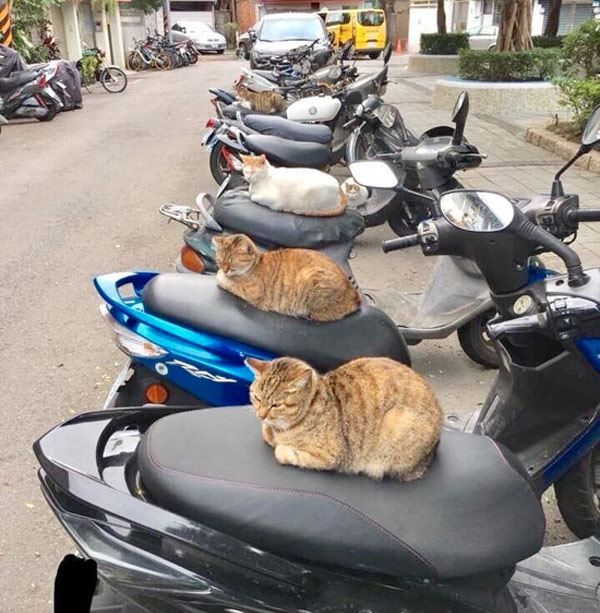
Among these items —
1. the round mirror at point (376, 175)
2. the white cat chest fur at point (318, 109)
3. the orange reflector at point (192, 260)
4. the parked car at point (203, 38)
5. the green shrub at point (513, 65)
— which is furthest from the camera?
the parked car at point (203, 38)

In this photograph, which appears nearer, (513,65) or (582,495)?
(582,495)

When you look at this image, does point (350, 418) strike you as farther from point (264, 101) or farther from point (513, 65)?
point (513, 65)

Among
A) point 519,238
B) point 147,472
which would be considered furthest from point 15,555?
point 519,238

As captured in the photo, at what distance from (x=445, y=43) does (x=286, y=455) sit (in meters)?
18.6

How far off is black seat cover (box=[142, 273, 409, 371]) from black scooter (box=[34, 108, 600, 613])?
0.59m

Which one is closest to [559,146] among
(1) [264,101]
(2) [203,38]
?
(1) [264,101]

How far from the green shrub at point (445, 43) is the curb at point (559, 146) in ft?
30.7

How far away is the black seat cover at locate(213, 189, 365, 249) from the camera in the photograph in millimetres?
3914

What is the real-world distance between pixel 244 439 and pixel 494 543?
651mm

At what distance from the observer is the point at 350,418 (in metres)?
1.76

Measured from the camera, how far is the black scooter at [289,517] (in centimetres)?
150

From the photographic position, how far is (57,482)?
163 cm

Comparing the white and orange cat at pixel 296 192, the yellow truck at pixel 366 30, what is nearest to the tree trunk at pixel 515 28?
the white and orange cat at pixel 296 192

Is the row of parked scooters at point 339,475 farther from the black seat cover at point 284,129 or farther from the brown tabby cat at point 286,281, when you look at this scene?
the black seat cover at point 284,129
